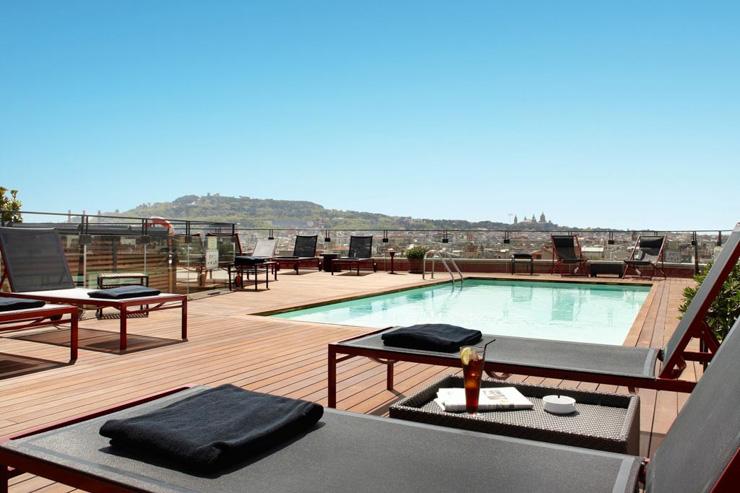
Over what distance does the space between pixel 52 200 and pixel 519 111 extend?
4751cm

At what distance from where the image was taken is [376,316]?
7184 millimetres

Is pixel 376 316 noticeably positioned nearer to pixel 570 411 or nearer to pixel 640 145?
pixel 570 411

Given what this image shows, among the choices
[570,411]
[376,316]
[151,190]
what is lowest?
[376,316]

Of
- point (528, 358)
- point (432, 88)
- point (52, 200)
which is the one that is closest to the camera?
point (528, 358)

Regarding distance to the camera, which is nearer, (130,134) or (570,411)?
(570,411)

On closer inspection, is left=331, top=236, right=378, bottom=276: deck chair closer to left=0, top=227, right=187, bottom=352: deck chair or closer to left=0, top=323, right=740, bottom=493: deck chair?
left=0, top=227, right=187, bottom=352: deck chair

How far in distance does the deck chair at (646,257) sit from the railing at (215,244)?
27cm

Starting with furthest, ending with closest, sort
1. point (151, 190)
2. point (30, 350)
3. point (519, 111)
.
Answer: point (151, 190)
point (519, 111)
point (30, 350)

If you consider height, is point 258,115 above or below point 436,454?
above

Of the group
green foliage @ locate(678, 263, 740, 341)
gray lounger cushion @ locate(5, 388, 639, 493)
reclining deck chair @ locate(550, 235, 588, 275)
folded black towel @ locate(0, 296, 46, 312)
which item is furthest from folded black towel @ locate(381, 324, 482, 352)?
reclining deck chair @ locate(550, 235, 588, 275)

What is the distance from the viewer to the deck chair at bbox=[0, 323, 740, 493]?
1172 mm

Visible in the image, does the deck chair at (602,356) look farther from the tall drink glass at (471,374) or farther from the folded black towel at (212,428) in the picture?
the folded black towel at (212,428)

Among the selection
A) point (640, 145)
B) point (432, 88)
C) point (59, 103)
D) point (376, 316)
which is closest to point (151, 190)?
point (59, 103)

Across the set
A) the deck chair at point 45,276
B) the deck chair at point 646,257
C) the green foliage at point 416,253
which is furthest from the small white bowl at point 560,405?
the green foliage at point 416,253
